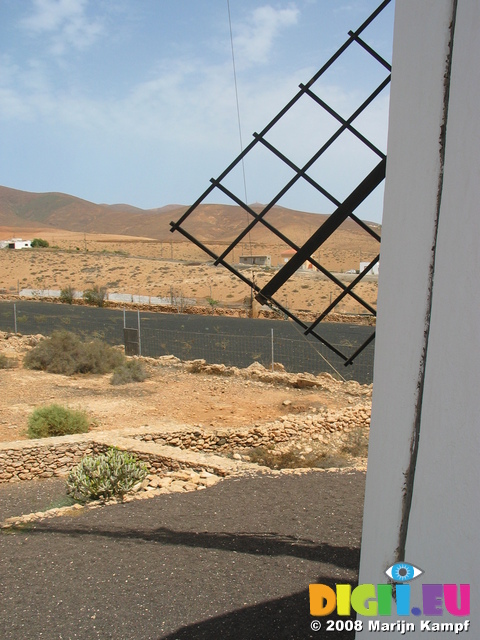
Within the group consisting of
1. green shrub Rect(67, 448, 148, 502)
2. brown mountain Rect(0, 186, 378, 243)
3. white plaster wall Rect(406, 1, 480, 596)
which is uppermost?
brown mountain Rect(0, 186, 378, 243)

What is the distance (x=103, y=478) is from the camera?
7461 mm

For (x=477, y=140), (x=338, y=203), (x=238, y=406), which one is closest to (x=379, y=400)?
(x=477, y=140)

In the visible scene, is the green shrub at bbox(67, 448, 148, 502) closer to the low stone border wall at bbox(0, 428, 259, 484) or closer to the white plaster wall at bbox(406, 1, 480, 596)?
the low stone border wall at bbox(0, 428, 259, 484)

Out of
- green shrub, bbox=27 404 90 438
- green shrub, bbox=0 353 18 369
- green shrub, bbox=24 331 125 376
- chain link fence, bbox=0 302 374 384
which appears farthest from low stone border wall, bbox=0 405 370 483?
green shrub, bbox=0 353 18 369

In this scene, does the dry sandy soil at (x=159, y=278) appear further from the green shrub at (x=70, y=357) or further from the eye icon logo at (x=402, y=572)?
the eye icon logo at (x=402, y=572)

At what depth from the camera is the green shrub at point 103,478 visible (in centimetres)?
741

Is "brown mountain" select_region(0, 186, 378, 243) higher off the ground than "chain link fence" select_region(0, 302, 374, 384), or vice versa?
"brown mountain" select_region(0, 186, 378, 243)

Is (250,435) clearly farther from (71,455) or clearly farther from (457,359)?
(457,359)

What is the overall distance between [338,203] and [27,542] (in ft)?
15.4

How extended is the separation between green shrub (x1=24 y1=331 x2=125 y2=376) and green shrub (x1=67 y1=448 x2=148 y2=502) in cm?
1059

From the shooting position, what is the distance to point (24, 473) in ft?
29.9

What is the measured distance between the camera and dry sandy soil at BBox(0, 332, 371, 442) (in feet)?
41.5

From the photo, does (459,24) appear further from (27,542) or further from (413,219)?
(27,542)

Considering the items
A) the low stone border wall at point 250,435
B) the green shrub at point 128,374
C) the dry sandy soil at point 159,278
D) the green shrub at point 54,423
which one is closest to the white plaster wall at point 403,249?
the low stone border wall at point 250,435
